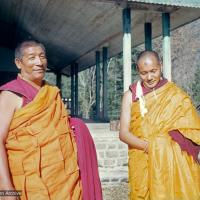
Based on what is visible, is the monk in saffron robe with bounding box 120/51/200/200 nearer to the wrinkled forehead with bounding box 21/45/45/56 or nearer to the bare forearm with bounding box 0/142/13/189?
the wrinkled forehead with bounding box 21/45/45/56

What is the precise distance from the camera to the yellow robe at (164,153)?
2951mm

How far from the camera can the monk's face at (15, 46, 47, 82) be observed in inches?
97.0

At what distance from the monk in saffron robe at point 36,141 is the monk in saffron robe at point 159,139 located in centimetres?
66

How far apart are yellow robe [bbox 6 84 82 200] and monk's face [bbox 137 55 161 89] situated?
3.00ft

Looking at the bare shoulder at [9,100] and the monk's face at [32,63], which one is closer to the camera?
the bare shoulder at [9,100]

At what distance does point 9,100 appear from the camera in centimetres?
226

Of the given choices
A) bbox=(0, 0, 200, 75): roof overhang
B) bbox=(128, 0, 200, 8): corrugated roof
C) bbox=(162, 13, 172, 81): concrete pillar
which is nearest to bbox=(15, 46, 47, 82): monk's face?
bbox=(0, 0, 200, 75): roof overhang

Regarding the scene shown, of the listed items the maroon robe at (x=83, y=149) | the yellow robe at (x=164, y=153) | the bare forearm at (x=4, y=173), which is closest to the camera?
the bare forearm at (x=4, y=173)

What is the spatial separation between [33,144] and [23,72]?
525 mm

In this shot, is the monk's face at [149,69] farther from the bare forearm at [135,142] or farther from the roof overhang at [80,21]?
the roof overhang at [80,21]

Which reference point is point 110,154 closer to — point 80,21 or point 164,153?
point 80,21

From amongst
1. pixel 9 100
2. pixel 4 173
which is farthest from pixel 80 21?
pixel 4 173

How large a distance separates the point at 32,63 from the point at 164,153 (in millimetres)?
1274

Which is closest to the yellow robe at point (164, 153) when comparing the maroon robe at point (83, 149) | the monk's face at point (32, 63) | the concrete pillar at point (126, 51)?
the maroon robe at point (83, 149)
